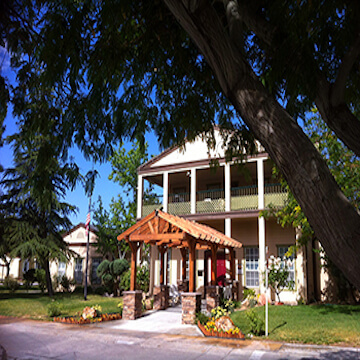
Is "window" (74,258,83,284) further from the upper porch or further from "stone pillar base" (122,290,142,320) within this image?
"stone pillar base" (122,290,142,320)

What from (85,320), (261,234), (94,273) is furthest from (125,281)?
(85,320)

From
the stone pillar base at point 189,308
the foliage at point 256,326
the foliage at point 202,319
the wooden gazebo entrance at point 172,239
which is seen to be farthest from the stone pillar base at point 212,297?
the foliage at point 256,326

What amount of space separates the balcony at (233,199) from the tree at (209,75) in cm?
1310

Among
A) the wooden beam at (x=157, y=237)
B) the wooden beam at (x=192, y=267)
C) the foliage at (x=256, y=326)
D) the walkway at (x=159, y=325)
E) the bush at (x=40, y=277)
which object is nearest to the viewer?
the foliage at (x=256, y=326)

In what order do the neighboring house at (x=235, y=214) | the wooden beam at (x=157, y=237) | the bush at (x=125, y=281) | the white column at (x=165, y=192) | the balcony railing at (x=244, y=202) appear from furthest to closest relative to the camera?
the bush at (x=125, y=281), the white column at (x=165, y=192), the balcony railing at (x=244, y=202), the neighboring house at (x=235, y=214), the wooden beam at (x=157, y=237)

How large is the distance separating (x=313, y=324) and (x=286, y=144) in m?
10.4

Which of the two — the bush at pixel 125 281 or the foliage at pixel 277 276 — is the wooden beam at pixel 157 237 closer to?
the foliage at pixel 277 276

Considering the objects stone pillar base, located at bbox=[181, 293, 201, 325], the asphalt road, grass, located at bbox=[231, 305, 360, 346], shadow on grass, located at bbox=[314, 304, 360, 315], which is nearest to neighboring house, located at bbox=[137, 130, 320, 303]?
shadow on grass, located at bbox=[314, 304, 360, 315]

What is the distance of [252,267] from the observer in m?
19.8

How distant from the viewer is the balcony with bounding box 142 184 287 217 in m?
18.8

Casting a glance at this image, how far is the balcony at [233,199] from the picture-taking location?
18.8m

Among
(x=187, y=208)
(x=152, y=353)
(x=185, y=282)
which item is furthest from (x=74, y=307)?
(x=152, y=353)

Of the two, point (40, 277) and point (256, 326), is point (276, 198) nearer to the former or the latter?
point (256, 326)

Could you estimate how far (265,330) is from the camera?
34.6 feet
